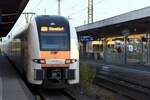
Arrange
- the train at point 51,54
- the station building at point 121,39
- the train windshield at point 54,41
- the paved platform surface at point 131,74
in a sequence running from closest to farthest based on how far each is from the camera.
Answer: the train at point 51,54, the train windshield at point 54,41, the paved platform surface at point 131,74, the station building at point 121,39

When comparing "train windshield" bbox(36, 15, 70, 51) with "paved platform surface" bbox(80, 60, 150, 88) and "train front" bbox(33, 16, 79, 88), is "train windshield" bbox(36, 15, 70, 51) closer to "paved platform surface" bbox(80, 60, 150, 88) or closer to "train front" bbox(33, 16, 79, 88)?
"train front" bbox(33, 16, 79, 88)

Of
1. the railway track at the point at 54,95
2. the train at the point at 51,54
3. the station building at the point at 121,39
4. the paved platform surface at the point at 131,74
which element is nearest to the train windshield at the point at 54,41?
the train at the point at 51,54

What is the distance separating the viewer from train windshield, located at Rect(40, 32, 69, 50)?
16.5 m

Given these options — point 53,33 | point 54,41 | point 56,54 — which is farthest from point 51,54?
point 53,33

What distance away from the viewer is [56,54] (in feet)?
53.8

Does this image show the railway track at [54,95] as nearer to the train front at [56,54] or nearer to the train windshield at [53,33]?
the train front at [56,54]

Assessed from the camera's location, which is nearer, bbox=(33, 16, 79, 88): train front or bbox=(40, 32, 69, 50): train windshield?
bbox=(33, 16, 79, 88): train front

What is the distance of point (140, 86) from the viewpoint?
1983 cm

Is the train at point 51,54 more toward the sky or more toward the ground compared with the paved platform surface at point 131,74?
more toward the sky

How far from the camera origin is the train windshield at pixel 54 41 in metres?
16.5

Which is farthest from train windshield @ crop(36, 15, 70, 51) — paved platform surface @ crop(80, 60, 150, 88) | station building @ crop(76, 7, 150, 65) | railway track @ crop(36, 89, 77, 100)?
station building @ crop(76, 7, 150, 65)

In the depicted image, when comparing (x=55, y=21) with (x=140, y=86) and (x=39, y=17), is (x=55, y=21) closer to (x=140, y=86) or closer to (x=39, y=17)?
(x=39, y=17)

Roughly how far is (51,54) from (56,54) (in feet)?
0.59

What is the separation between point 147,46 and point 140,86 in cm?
2034
